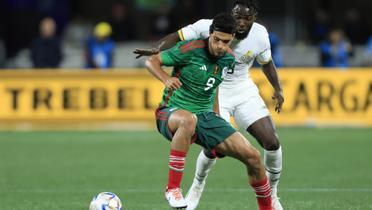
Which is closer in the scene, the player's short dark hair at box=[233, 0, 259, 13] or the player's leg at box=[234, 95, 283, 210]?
the player's short dark hair at box=[233, 0, 259, 13]

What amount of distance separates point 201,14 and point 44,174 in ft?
48.7

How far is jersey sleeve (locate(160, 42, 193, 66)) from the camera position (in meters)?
9.25

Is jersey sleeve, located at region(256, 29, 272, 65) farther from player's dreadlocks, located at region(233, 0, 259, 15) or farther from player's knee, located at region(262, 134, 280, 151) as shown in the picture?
player's knee, located at region(262, 134, 280, 151)

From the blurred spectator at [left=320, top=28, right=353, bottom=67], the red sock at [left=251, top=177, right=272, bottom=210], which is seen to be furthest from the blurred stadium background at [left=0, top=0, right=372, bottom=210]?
the red sock at [left=251, top=177, right=272, bottom=210]

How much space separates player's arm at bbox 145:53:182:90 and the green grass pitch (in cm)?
176

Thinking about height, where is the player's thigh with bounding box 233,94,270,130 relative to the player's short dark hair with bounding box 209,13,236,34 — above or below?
below

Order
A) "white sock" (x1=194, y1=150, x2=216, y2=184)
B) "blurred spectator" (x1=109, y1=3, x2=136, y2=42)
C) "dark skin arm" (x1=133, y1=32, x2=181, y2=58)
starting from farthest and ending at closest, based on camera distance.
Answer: "blurred spectator" (x1=109, y1=3, x2=136, y2=42)
"white sock" (x1=194, y1=150, x2=216, y2=184)
"dark skin arm" (x1=133, y1=32, x2=181, y2=58)

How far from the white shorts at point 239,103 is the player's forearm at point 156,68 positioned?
5.68 feet

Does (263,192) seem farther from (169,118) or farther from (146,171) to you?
(146,171)

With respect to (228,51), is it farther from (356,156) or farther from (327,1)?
(327,1)

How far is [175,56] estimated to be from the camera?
927cm

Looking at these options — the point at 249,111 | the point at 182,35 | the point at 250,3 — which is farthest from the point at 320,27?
the point at 182,35

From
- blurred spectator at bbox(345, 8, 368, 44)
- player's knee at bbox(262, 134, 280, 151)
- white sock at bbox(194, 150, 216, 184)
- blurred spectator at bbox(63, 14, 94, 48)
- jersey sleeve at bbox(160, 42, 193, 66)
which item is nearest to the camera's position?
jersey sleeve at bbox(160, 42, 193, 66)

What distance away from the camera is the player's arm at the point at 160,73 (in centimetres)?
902
